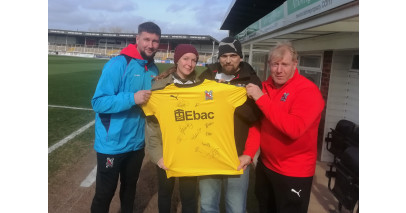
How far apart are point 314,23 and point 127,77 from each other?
2.12m

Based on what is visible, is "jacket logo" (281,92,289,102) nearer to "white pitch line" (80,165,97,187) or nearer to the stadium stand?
"white pitch line" (80,165,97,187)

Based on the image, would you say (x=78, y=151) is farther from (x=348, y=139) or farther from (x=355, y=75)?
(x=355, y=75)

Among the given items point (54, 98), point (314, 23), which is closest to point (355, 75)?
point (314, 23)

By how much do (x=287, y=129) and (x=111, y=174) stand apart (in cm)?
180

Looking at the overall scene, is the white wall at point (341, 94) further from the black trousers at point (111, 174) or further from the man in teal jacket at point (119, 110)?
the black trousers at point (111, 174)

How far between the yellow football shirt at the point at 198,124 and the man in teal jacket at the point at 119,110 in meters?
0.42

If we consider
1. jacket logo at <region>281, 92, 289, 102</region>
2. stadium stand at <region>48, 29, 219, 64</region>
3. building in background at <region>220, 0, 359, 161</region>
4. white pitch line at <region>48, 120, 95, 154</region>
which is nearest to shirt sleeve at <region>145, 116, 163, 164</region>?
jacket logo at <region>281, 92, 289, 102</region>

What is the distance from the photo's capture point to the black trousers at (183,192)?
2.36m

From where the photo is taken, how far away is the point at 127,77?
246 centimetres

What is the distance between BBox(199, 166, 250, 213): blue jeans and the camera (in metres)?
2.28

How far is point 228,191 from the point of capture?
2.30 meters

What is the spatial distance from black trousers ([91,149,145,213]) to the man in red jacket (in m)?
1.31

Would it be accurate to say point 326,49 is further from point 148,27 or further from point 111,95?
point 111,95

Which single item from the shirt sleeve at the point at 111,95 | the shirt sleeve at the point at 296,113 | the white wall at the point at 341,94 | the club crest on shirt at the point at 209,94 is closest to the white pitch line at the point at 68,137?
the shirt sleeve at the point at 111,95
